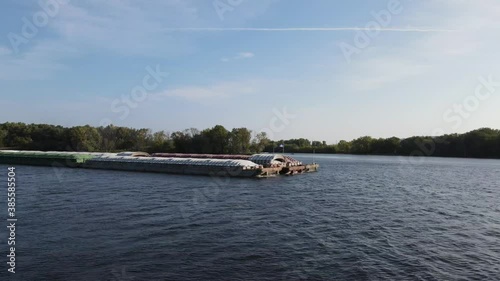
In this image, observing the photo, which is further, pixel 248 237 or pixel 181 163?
pixel 181 163

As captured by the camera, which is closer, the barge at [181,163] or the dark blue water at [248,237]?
the dark blue water at [248,237]

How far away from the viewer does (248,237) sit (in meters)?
31.5

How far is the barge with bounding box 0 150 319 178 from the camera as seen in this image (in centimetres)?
8894

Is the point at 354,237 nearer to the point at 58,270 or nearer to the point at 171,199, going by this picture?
the point at 58,270

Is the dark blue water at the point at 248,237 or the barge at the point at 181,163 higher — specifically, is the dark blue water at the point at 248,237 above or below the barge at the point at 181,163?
below

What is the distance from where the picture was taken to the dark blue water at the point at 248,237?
77.0ft

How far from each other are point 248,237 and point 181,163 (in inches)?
2669

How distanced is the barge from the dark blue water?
3207 cm

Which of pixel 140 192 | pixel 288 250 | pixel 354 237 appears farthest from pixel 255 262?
pixel 140 192

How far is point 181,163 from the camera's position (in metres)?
97.0

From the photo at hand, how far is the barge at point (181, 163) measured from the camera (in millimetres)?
88938

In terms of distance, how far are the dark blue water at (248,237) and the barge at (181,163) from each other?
3207cm

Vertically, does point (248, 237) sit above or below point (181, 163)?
below

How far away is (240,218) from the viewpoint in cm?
3938
